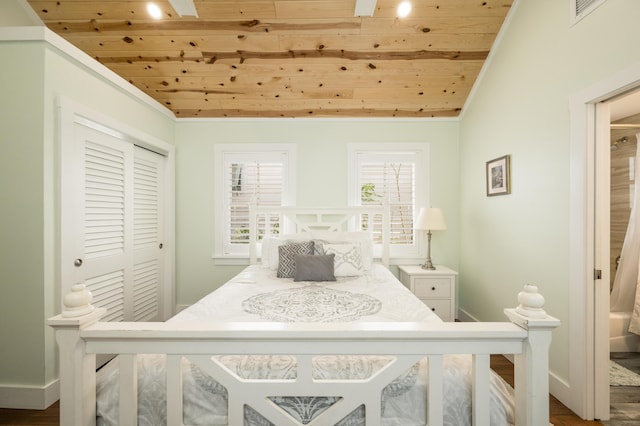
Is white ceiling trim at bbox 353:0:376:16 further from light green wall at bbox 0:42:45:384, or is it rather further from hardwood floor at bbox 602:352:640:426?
hardwood floor at bbox 602:352:640:426

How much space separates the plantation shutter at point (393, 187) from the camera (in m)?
3.55

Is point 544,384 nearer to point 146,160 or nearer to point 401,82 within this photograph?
point 401,82

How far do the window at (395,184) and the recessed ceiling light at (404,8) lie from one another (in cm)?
133

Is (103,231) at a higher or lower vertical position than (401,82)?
lower

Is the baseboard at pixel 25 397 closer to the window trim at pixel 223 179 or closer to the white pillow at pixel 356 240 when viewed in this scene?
the window trim at pixel 223 179

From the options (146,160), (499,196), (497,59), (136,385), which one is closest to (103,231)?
(146,160)

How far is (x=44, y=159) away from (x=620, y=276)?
4704mm

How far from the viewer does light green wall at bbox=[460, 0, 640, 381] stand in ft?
5.81

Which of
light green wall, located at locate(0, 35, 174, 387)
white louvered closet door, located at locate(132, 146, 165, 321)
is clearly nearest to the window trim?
white louvered closet door, located at locate(132, 146, 165, 321)

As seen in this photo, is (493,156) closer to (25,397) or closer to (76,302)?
(76,302)

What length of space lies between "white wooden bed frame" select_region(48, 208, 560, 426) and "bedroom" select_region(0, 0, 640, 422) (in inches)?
49.7

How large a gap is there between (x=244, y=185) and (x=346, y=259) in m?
1.60

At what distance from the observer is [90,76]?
2262 millimetres

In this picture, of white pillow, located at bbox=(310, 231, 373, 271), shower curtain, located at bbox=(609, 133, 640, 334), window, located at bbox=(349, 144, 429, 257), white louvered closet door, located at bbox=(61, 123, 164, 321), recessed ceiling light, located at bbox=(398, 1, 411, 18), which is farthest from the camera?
window, located at bbox=(349, 144, 429, 257)
